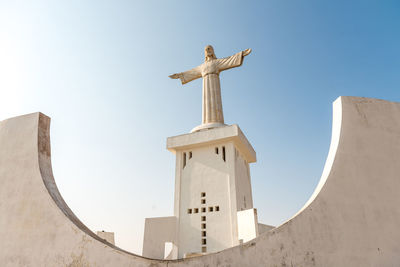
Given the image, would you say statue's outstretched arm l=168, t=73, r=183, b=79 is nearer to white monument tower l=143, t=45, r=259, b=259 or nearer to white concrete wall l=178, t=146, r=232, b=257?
white monument tower l=143, t=45, r=259, b=259

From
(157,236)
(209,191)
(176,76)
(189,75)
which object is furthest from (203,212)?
(176,76)

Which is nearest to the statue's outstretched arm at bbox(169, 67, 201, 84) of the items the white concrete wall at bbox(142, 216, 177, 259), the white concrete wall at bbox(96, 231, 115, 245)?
the white concrete wall at bbox(142, 216, 177, 259)

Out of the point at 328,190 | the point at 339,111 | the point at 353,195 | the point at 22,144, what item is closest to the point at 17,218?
the point at 22,144

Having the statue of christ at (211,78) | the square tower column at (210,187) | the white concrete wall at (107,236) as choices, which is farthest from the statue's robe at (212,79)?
the white concrete wall at (107,236)

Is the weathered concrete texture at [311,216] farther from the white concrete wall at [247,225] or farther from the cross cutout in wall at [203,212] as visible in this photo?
the cross cutout in wall at [203,212]

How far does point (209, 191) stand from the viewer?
1261 centimetres

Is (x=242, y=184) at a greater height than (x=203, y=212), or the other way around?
(x=242, y=184)

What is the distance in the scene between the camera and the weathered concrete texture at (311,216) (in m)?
4.46

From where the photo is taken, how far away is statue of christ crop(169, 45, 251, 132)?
14.4 metres

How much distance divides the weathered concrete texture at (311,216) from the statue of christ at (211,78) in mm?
8570

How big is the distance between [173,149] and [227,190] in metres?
3.43

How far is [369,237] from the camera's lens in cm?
460

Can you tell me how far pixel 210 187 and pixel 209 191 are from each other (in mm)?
181

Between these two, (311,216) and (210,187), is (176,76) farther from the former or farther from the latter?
(311,216)
